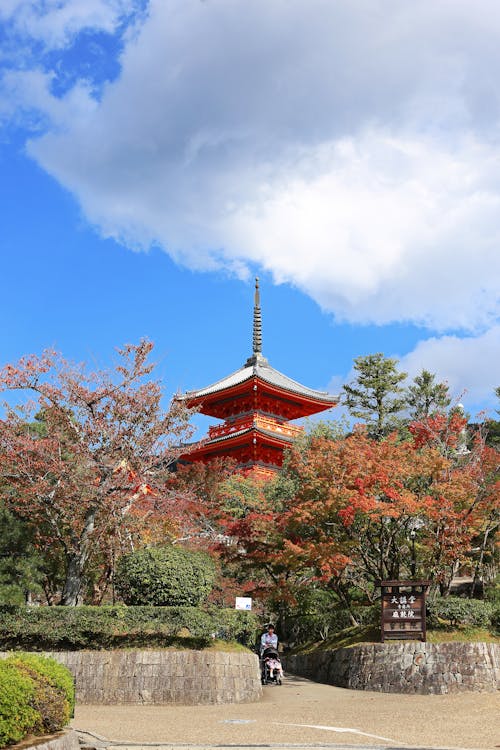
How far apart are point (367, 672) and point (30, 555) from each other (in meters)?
8.55

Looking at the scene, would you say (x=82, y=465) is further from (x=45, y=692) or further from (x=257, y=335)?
(x=257, y=335)

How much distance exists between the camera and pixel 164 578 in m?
14.6

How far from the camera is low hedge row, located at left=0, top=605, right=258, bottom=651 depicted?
13.8m

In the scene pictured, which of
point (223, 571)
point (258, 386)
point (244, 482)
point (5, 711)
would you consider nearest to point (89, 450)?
point (223, 571)

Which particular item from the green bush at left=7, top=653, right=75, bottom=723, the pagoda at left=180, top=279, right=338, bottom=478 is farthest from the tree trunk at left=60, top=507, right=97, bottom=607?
the pagoda at left=180, top=279, right=338, bottom=478

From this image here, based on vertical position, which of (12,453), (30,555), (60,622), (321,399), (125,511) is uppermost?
(321,399)

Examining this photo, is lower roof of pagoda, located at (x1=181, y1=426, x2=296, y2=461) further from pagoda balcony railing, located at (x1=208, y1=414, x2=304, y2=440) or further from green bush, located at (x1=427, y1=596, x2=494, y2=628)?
green bush, located at (x1=427, y1=596, x2=494, y2=628)

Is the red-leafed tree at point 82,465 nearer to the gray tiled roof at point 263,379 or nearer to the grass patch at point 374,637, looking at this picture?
the grass patch at point 374,637

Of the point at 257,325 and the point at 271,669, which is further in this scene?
the point at 257,325

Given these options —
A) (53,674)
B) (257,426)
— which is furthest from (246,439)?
(53,674)

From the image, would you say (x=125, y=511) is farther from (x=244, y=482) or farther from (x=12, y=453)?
(x=244, y=482)

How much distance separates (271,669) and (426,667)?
12.6 ft

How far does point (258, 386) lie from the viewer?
39.4 m

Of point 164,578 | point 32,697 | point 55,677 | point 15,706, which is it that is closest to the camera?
point 15,706
